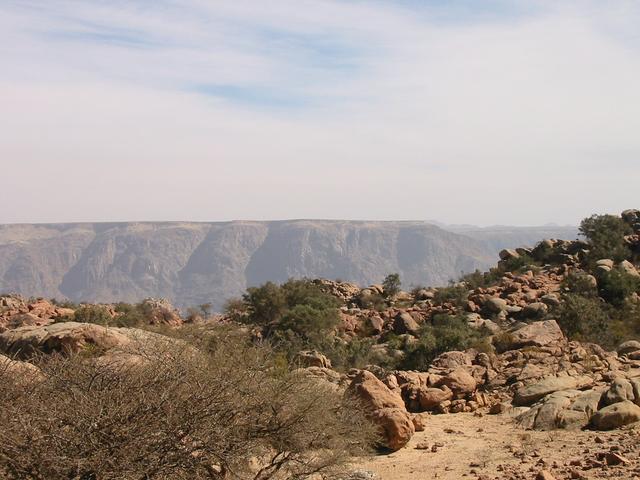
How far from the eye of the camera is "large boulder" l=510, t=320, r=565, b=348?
744 inches

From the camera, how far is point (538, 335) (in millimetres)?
19438

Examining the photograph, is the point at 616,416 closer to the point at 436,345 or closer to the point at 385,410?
the point at 385,410

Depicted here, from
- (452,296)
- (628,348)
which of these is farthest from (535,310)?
(628,348)

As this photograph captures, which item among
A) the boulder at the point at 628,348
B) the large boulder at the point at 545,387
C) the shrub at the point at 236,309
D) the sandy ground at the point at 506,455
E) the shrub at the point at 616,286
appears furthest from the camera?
the shrub at the point at 236,309

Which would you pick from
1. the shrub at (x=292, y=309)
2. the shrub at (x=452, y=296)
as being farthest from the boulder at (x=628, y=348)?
the shrub at (x=452, y=296)

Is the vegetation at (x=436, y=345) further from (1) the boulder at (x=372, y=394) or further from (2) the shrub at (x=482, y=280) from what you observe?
(2) the shrub at (x=482, y=280)

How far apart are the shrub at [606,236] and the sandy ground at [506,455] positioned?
877 inches

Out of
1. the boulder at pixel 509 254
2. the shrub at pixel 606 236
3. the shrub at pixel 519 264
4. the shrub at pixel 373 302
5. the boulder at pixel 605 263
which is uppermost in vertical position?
the shrub at pixel 606 236

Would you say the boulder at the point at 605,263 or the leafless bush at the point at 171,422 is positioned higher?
the boulder at the point at 605,263

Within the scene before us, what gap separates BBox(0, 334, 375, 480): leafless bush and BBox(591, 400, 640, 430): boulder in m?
4.73

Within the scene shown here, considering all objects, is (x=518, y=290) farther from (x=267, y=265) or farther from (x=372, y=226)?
(x=372, y=226)

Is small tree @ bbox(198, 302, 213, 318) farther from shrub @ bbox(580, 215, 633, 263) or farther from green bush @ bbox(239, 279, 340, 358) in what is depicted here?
shrub @ bbox(580, 215, 633, 263)

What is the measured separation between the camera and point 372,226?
168875 mm

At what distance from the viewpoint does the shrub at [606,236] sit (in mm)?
32719
